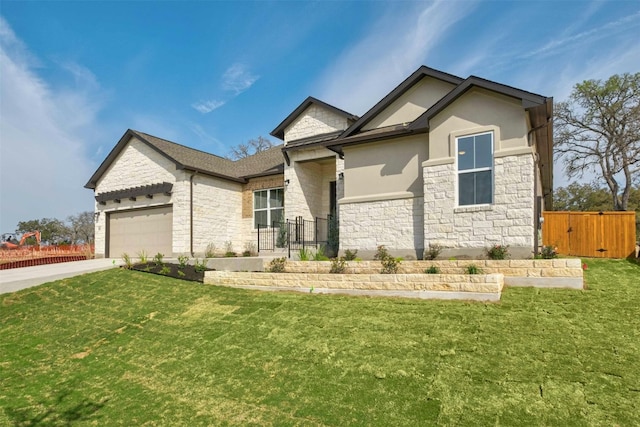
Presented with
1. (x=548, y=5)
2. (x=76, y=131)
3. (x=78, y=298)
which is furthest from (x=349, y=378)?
(x=76, y=131)

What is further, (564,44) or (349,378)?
(564,44)

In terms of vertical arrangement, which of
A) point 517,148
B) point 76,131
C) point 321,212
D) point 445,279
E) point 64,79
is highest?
point 64,79

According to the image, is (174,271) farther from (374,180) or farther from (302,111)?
(302,111)

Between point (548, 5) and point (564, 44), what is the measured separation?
3464 mm

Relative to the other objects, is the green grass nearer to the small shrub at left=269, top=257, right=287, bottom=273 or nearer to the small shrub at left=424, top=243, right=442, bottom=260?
the small shrub at left=269, top=257, right=287, bottom=273

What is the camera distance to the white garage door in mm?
16969

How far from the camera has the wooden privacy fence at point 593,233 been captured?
12750 mm

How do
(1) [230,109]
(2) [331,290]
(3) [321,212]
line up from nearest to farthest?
(2) [331,290], (3) [321,212], (1) [230,109]

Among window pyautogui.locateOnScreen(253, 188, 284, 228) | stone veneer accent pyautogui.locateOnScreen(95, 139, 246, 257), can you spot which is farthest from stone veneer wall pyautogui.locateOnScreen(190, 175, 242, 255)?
window pyautogui.locateOnScreen(253, 188, 284, 228)

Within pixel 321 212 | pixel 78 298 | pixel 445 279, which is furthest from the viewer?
pixel 321 212

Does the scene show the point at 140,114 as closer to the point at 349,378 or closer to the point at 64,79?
the point at 64,79

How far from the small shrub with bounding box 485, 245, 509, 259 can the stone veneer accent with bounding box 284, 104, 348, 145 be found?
27.8 ft

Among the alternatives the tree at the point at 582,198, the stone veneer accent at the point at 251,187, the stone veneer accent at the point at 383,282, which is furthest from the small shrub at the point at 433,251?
the tree at the point at 582,198

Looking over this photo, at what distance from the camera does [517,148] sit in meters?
9.11
